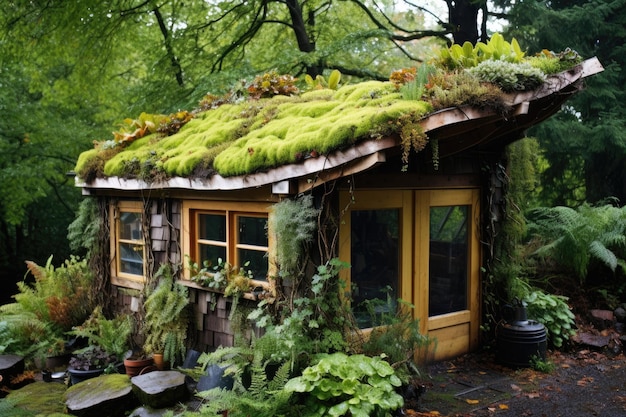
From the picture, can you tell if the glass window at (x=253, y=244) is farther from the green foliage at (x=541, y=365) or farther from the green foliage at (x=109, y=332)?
the green foliage at (x=541, y=365)

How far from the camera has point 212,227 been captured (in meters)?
7.17

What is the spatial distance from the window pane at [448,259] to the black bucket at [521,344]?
655 millimetres

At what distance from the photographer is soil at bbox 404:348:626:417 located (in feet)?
19.2

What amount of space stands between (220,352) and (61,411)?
2290 mm

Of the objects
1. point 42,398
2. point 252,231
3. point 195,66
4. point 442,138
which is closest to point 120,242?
point 42,398

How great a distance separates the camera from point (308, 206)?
5621mm

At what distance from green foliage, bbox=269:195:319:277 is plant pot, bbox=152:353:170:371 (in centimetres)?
250

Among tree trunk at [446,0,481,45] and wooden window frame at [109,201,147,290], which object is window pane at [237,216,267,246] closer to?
wooden window frame at [109,201,147,290]

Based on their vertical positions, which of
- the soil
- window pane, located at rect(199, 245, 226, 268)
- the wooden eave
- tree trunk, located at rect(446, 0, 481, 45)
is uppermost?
tree trunk, located at rect(446, 0, 481, 45)

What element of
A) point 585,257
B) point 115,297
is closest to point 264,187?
point 115,297

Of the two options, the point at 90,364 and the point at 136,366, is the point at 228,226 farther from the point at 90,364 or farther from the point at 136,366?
the point at 90,364

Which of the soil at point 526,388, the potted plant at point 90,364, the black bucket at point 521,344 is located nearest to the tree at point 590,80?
the soil at point 526,388

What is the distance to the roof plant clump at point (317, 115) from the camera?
5.25m

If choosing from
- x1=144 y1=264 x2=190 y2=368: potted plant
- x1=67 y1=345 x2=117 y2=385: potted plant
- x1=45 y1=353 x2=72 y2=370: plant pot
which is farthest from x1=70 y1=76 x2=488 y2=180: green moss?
x1=45 y1=353 x2=72 y2=370: plant pot
